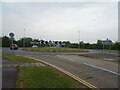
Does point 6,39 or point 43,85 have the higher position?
point 6,39

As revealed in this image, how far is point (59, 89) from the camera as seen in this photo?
5078mm

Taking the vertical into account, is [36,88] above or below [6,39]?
below

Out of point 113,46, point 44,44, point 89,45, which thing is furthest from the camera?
point 44,44

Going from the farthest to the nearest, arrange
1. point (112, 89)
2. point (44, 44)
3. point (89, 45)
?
point (44, 44) → point (89, 45) → point (112, 89)

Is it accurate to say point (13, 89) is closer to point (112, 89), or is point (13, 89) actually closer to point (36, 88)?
point (36, 88)

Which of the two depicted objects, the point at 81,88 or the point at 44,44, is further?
the point at 44,44

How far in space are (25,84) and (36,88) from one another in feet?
2.20

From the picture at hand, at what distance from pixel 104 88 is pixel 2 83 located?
175 inches

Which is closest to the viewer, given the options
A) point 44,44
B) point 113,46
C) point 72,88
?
point 72,88

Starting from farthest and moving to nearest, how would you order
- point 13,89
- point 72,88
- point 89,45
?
point 89,45, point 72,88, point 13,89

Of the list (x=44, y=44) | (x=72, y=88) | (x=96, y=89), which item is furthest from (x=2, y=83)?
(x=44, y=44)

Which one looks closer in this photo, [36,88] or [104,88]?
[36,88]

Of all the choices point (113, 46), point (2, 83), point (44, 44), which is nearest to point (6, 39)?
point (44, 44)

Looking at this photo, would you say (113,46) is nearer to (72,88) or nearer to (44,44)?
(44,44)
